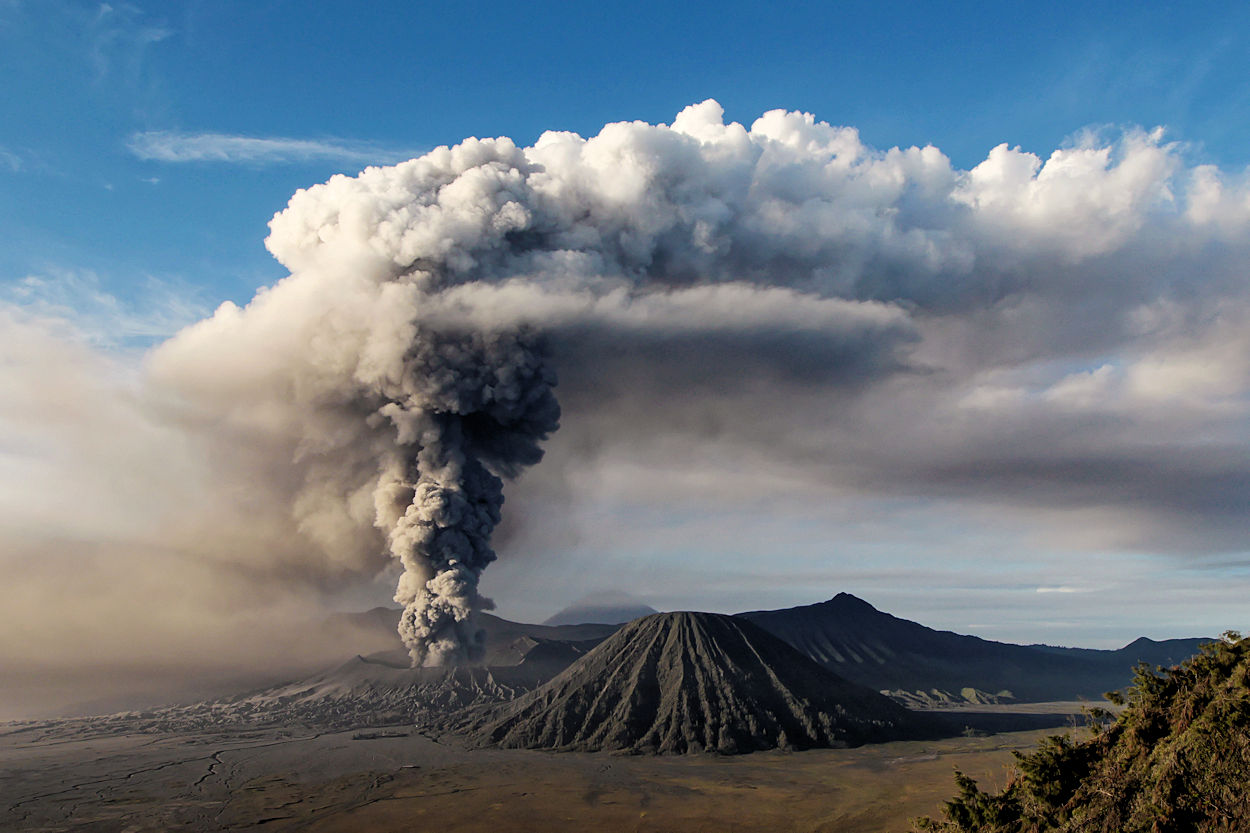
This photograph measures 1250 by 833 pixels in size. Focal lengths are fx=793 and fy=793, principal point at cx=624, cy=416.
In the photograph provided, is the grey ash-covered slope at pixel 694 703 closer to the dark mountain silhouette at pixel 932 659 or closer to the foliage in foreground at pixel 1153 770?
the dark mountain silhouette at pixel 932 659

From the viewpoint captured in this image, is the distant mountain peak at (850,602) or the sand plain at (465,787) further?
the distant mountain peak at (850,602)

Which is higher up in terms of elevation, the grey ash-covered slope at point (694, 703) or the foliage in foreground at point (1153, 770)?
the foliage in foreground at point (1153, 770)

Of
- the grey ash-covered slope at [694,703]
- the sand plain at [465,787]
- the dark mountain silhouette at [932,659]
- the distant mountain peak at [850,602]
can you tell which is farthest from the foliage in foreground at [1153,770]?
the distant mountain peak at [850,602]

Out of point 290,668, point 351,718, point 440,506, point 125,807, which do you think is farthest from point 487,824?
point 290,668

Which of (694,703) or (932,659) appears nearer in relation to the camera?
(694,703)

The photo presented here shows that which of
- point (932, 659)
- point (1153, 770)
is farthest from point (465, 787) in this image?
point (932, 659)

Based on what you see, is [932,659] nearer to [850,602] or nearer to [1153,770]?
[850,602]

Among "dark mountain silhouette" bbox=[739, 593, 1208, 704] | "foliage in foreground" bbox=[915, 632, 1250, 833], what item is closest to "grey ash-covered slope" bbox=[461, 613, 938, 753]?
"dark mountain silhouette" bbox=[739, 593, 1208, 704]
